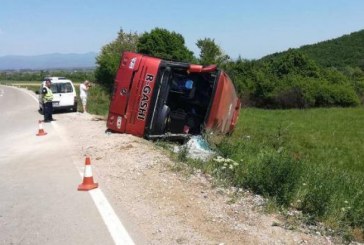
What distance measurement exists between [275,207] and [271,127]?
18.1 meters

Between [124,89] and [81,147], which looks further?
[124,89]

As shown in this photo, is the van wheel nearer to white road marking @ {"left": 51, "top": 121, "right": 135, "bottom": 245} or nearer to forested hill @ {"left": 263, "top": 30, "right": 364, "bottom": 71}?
white road marking @ {"left": 51, "top": 121, "right": 135, "bottom": 245}

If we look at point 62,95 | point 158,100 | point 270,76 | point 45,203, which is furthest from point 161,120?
point 270,76

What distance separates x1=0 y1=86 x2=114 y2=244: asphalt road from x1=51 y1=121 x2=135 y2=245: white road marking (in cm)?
7

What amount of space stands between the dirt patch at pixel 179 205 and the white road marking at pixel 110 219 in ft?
0.45

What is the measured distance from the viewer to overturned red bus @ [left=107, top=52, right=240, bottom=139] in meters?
13.4

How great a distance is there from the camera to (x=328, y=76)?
46.0 metres

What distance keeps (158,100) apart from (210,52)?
1381 inches

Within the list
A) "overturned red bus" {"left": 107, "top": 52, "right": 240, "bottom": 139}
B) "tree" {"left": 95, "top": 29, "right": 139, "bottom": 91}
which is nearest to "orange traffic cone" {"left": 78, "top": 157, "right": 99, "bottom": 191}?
"overturned red bus" {"left": 107, "top": 52, "right": 240, "bottom": 139}

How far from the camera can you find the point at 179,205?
22.0ft

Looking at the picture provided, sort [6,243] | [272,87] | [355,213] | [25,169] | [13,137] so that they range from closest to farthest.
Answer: [6,243], [355,213], [25,169], [13,137], [272,87]

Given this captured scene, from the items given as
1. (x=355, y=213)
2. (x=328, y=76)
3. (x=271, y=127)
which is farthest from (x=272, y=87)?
(x=355, y=213)

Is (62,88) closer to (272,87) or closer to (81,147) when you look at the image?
(81,147)

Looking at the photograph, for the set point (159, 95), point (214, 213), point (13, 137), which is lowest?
point (13, 137)
